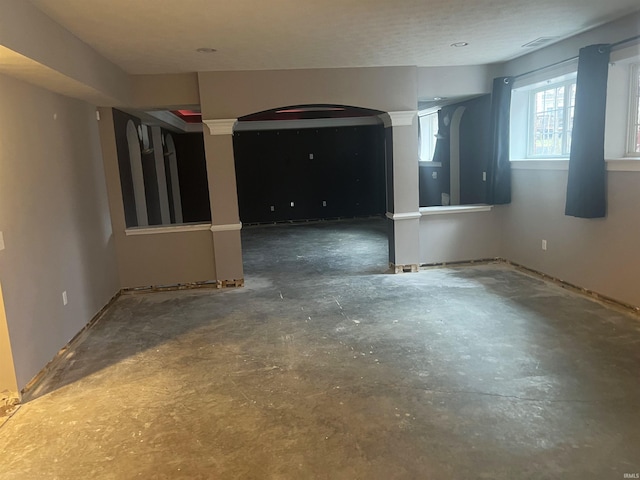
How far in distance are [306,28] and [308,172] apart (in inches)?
270

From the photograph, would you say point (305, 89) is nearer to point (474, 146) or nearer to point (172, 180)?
point (474, 146)

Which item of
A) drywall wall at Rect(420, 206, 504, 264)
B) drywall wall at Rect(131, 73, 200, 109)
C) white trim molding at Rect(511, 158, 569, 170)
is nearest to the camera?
white trim molding at Rect(511, 158, 569, 170)

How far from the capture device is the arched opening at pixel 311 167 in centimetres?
1018

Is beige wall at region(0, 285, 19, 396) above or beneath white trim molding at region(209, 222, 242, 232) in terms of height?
beneath

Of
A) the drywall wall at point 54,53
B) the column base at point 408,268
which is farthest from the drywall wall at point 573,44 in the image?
the drywall wall at point 54,53

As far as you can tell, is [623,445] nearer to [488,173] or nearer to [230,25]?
[230,25]

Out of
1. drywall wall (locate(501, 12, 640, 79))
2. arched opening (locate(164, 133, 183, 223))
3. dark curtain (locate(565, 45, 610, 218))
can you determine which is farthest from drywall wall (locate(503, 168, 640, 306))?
arched opening (locate(164, 133, 183, 223))

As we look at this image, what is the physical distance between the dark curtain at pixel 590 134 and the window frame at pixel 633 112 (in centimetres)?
27

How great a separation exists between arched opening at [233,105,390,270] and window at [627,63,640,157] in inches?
239

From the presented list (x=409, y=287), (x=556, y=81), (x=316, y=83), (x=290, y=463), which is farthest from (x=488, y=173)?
(x=290, y=463)

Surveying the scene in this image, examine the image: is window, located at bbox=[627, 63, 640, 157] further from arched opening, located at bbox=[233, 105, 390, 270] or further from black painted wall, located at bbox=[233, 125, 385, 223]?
black painted wall, located at bbox=[233, 125, 385, 223]

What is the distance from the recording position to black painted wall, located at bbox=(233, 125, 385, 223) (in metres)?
10.2

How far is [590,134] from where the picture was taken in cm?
403

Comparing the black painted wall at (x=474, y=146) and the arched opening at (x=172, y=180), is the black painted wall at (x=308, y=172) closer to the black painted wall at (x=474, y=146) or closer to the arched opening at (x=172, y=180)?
the arched opening at (x=172, y=180)
